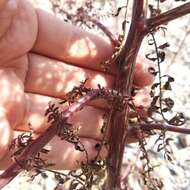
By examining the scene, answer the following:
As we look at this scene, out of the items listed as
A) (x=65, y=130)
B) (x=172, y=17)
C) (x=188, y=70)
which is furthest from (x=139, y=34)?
(x=188, y=70)

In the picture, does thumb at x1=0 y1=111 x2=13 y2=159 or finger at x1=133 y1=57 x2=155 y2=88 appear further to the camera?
finger at x1=133 y1=57 x2=155 y2=88

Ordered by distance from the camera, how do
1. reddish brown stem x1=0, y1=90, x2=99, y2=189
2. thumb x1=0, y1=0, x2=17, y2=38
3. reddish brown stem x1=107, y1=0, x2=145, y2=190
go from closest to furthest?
1. reddish brown stem x1=0, y1=90, x2=99, y2=189
2. reddish brown stem x1=107, y1=0, x2=145, y2=190
3. thumb x1=0, y1=0, x2=17, y2=38

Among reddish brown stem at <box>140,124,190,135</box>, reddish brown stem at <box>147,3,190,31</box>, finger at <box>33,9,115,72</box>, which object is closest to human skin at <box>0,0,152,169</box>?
finger at <box>33,9,115,72</box>

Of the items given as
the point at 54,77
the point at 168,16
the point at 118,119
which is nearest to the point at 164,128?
the point at 118,119

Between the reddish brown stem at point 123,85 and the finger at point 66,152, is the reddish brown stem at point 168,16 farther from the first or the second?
the finger at point 66,152

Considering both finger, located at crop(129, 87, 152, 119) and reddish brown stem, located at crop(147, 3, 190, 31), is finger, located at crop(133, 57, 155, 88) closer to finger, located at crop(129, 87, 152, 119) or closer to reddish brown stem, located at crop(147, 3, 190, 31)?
finger, located at crop(129, 87, 152, 119)

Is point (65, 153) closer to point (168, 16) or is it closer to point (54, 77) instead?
point (54, 77)

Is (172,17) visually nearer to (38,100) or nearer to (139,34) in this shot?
(139,34)
